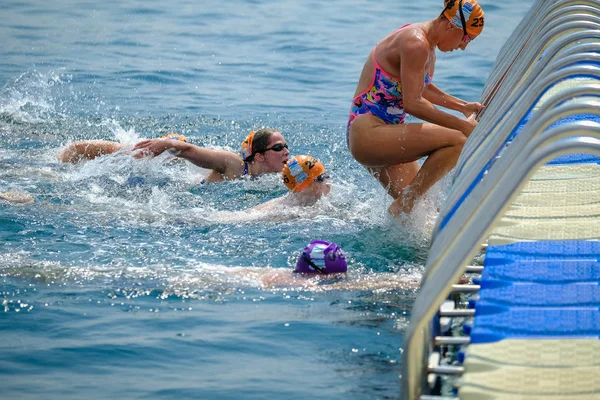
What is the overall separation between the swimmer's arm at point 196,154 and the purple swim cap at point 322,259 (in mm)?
2764

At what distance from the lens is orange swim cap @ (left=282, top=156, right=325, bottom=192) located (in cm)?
774

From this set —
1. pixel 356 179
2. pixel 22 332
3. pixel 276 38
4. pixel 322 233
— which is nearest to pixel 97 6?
pixel 276 38

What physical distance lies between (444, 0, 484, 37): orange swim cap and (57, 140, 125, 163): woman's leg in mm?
4264

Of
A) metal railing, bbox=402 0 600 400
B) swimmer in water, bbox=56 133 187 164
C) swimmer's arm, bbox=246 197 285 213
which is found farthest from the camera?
swimmer in water, bbox=56 133 187 164

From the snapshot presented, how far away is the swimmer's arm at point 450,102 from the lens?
277 inches

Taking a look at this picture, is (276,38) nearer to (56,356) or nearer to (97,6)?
(97,6)

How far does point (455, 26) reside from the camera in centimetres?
642

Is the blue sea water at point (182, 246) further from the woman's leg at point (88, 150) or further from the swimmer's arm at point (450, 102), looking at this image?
the swimmer's arm at point (450, 102)

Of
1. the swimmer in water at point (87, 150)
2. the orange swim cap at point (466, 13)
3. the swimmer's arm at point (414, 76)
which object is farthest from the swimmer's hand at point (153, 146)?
the orange swim cap at point (466, 13)

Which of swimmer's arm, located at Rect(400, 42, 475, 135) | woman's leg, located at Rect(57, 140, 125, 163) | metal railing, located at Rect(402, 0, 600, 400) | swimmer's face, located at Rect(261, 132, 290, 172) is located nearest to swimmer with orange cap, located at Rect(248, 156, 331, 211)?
swimmer's face, located at Rect(261, 132, 290, 172)

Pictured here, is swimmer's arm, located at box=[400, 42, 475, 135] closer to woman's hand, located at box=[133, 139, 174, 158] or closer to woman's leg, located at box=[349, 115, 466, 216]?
woman's leg, located at box=[349, 115, 466, 216]

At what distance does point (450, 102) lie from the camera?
279 inches

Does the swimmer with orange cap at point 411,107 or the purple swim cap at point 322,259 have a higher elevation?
the swimmer with orange cap at point 411,107

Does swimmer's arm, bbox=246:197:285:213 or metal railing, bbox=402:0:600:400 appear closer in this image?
metal railing, bbox=402:0:600:400
